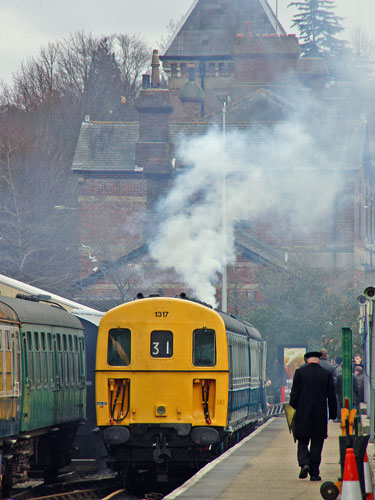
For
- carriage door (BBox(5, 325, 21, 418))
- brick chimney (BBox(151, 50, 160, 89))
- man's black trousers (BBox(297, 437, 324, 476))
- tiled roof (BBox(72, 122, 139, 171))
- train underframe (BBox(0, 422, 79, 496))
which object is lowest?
train underframe (BBox(0, 422, 79, 496))

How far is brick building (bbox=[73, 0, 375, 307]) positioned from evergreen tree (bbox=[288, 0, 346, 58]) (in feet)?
91.1

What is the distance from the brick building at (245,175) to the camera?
5391cm

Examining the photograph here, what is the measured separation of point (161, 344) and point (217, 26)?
64.5 m

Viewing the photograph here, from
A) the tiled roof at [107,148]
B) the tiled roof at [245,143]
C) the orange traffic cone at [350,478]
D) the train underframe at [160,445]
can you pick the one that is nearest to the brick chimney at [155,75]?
the tiled roof at [245,143]

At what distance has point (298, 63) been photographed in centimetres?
7050

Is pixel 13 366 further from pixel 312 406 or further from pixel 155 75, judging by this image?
pixel 155 75

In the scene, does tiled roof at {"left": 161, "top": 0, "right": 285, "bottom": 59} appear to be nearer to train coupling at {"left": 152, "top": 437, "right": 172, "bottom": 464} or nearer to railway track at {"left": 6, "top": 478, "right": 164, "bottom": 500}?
railway track at {"left": 6, "top": 478, "right": 164, "bottom": 500}

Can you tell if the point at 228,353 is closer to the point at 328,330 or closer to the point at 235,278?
the point at 328,330

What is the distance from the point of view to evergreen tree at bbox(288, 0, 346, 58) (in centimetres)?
9538

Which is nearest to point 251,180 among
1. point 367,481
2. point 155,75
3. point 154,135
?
point 154,135

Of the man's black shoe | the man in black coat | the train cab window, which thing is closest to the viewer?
the man in black coat

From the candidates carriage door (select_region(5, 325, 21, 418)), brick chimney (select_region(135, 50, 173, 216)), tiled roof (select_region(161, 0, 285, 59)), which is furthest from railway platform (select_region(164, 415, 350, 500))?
tiled roof (select_region(161, 0, 285, 59))

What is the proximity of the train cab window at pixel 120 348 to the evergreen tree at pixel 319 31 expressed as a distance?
80.5m

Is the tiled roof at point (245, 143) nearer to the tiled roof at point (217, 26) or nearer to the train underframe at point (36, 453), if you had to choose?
the tiled roof at point (217, 26)
